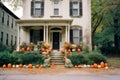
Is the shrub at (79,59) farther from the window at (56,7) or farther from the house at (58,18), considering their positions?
the window at (56,7)

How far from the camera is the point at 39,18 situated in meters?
22.7

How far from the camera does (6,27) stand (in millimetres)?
30438

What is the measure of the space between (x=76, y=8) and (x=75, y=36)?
314 cm

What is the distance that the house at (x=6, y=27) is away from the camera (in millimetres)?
28163

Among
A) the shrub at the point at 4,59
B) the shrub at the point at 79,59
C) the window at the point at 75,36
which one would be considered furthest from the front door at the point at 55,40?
the shrub at the point at 4,59

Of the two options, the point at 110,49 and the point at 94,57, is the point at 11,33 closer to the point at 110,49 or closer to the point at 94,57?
the point at 110,49

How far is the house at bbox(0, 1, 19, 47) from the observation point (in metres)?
28.2

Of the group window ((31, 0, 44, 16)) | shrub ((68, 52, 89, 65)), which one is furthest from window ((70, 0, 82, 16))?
shrub ((68, 52, 89, 65))

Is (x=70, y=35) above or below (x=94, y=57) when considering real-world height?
above

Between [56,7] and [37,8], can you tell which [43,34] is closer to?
[37,8]

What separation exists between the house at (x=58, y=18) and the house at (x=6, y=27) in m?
5.75

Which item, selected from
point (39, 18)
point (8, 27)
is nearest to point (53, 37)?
point (39, 18)

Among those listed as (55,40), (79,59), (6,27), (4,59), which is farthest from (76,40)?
(6,27)

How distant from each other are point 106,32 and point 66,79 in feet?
62.4
